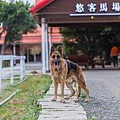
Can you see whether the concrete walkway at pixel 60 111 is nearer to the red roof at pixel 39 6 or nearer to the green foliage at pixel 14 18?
the red roof at pixel 39 6

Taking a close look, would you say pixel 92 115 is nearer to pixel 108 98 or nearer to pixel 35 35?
pixel 108 98

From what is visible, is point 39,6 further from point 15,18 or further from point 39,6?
point 15,18

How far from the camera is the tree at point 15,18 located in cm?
3628

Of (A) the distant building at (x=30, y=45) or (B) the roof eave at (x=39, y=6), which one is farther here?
(A) the distant building at (x=30, y=45)

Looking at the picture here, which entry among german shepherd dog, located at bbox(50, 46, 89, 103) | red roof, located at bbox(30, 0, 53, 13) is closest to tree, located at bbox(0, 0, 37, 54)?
red roof, located at bbox(30, 0, 53, 13)

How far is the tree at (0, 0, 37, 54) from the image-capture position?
36281mm

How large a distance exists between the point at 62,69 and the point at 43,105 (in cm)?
115

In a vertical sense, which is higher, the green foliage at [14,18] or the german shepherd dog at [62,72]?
the green foliage at [14,18]

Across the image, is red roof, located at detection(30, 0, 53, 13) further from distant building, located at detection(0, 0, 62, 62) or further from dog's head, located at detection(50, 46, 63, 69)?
distant building, located at detection(0, 0, 62, 62)

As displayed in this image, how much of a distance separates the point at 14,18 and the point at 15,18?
23cm

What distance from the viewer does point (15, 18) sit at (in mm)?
36469

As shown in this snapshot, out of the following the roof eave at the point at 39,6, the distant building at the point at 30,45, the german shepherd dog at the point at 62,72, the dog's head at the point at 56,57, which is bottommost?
the german shepherd dog at the point at 62,72

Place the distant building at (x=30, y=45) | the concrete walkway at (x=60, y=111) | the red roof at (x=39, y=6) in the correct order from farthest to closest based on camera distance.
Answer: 1. the distant building at (x=30, y=45)
2. the red roof at (x=39, y=6)
3. the concrete walkway at (x=60, y=111)

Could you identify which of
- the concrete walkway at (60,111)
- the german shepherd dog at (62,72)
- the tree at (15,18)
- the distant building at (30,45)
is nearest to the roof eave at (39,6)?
the german shepherd dog at (62,72)
